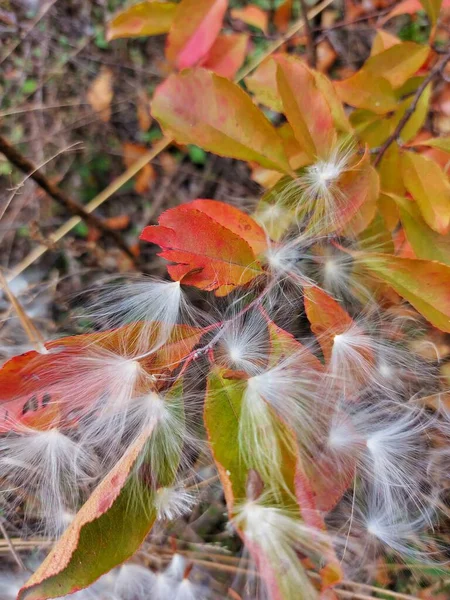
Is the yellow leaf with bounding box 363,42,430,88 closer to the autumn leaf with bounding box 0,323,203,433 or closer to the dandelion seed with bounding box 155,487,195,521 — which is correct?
the autumn leaf with bounding box 0,323,203,433

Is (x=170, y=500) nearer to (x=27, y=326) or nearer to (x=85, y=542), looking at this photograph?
(x=85, y=542)

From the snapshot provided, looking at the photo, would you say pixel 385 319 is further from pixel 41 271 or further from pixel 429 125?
pixel 41 271

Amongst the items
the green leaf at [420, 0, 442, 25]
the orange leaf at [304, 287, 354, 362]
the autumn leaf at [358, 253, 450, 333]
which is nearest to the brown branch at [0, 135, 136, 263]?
the orange leaf at [304, 287, 354, 362]

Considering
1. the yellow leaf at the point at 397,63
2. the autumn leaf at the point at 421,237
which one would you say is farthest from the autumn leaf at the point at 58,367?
the yellow leaf at the point at 397,63

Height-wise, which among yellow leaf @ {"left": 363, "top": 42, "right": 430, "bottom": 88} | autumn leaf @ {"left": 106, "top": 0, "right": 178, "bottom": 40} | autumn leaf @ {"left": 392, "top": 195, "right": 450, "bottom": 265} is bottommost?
autumn leaf @ {"left": 392, "top": 195, "right": 450, "bottom": 265}

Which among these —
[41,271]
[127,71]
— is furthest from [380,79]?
[127,71]

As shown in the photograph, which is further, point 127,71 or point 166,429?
point 127,71
